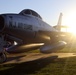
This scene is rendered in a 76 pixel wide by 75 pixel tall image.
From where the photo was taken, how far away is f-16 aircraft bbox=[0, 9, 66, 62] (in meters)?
17.0

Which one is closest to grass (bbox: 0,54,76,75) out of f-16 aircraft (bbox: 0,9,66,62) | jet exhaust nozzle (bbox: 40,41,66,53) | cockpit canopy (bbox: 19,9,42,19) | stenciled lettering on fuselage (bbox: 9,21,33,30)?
f-16 aircraft (bbox: 0,9,66,62)

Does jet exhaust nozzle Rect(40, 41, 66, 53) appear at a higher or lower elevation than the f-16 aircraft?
lower

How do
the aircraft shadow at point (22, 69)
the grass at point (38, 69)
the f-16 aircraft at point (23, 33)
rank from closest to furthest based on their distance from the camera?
the grass at point (38, 69) < the aircraft shadow at point (22, 69) < the f-16 aircraft at point (23, 33)

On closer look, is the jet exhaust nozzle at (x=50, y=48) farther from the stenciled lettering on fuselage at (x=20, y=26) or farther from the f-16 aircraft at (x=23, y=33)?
the stenciled lettering on fuselage at (x=20, y=26)

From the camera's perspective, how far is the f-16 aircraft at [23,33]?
1702cm

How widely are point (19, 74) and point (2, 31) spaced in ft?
18.1

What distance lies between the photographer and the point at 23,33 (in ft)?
64.5

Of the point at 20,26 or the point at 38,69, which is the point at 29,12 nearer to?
the point at 20,26

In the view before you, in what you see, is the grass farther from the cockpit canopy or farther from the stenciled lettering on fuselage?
the cockpit canopy

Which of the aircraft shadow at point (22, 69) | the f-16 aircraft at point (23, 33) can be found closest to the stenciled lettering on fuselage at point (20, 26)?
the f-16 aircraft at point (23, 33)

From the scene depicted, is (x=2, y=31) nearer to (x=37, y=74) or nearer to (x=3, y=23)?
(x=3, y=23)

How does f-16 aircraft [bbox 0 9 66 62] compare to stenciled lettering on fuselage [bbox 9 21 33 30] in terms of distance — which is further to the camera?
stenciled lettering on fuselage [bbox 9 21 33 30]

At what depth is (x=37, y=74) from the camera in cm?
1218

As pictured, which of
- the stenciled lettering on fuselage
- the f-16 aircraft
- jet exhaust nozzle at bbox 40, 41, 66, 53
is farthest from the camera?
jet exhaust nozzle at bbox 40, 41, 66, 53
